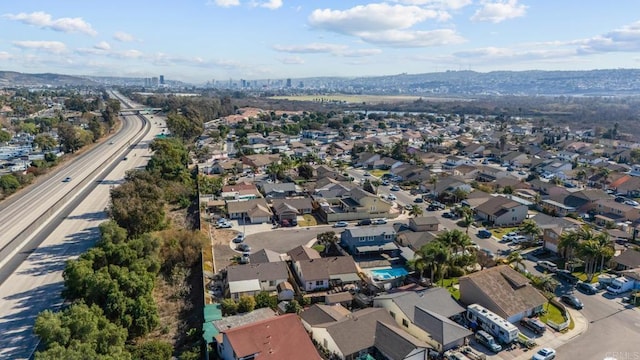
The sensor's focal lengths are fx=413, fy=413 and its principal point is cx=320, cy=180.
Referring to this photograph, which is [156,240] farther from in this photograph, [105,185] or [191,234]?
[105,185]

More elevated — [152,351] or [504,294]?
[504,294]

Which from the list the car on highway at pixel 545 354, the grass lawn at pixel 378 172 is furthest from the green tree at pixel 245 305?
the grass lawn at pixel 378 172

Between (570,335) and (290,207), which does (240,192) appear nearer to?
Answer: (290,207)

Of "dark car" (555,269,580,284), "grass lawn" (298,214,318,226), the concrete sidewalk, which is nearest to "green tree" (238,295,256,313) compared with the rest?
the concrete sidewalk

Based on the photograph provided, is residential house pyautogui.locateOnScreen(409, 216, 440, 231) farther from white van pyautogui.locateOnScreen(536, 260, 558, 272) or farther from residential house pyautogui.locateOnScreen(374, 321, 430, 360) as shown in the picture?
residential house pyautogui.locateOnScreen(374, 321, 430, 360)

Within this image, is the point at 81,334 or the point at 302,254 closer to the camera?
the point at 81,334

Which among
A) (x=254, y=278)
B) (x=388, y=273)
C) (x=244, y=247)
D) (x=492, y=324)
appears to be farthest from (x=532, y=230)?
(x=244, y=247)

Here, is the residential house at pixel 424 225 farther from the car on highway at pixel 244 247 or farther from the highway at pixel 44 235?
the highway at pixel 44 235
